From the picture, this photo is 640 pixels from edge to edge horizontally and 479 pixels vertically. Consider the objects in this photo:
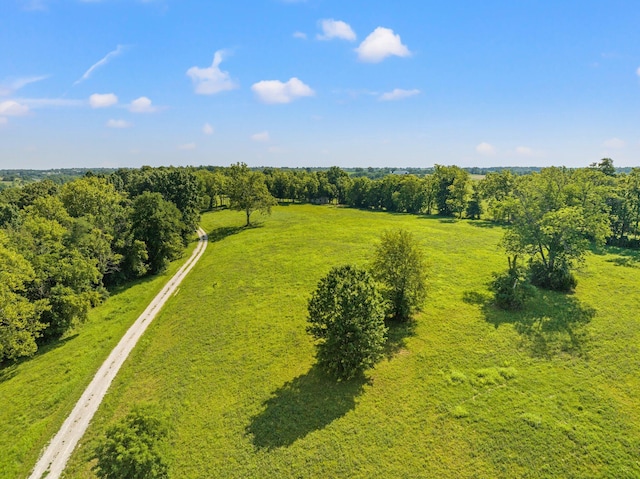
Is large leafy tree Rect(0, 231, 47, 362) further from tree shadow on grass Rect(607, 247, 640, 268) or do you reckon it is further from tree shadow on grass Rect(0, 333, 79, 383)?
tree shadow on grass Rect(607, 247, 640, 268)

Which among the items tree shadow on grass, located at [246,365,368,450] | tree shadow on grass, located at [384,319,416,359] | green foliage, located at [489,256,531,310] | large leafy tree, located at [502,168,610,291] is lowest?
tree shadow on grass, located at [246,365,368,450]

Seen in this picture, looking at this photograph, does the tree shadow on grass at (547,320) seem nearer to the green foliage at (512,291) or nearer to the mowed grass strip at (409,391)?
the mowed grass strip at (409,391)

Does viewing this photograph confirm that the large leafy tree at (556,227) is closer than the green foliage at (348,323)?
No

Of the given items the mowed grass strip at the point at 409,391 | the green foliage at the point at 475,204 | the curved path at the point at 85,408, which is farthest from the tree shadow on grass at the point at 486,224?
the curved path at the point at 85,408

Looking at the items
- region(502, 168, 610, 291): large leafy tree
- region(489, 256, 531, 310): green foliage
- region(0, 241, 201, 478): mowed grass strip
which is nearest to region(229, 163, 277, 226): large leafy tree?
region(0, 241, 201, 478): mowed grass strip

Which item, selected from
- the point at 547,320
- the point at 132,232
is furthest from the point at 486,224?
the point at 132,232

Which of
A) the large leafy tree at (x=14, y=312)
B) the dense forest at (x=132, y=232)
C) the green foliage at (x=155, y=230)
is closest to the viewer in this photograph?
the large leafy tree at (x=14, y=312)

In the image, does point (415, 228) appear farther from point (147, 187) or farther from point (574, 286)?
point (147, 187)

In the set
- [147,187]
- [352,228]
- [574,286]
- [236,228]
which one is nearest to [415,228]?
[352,228]
